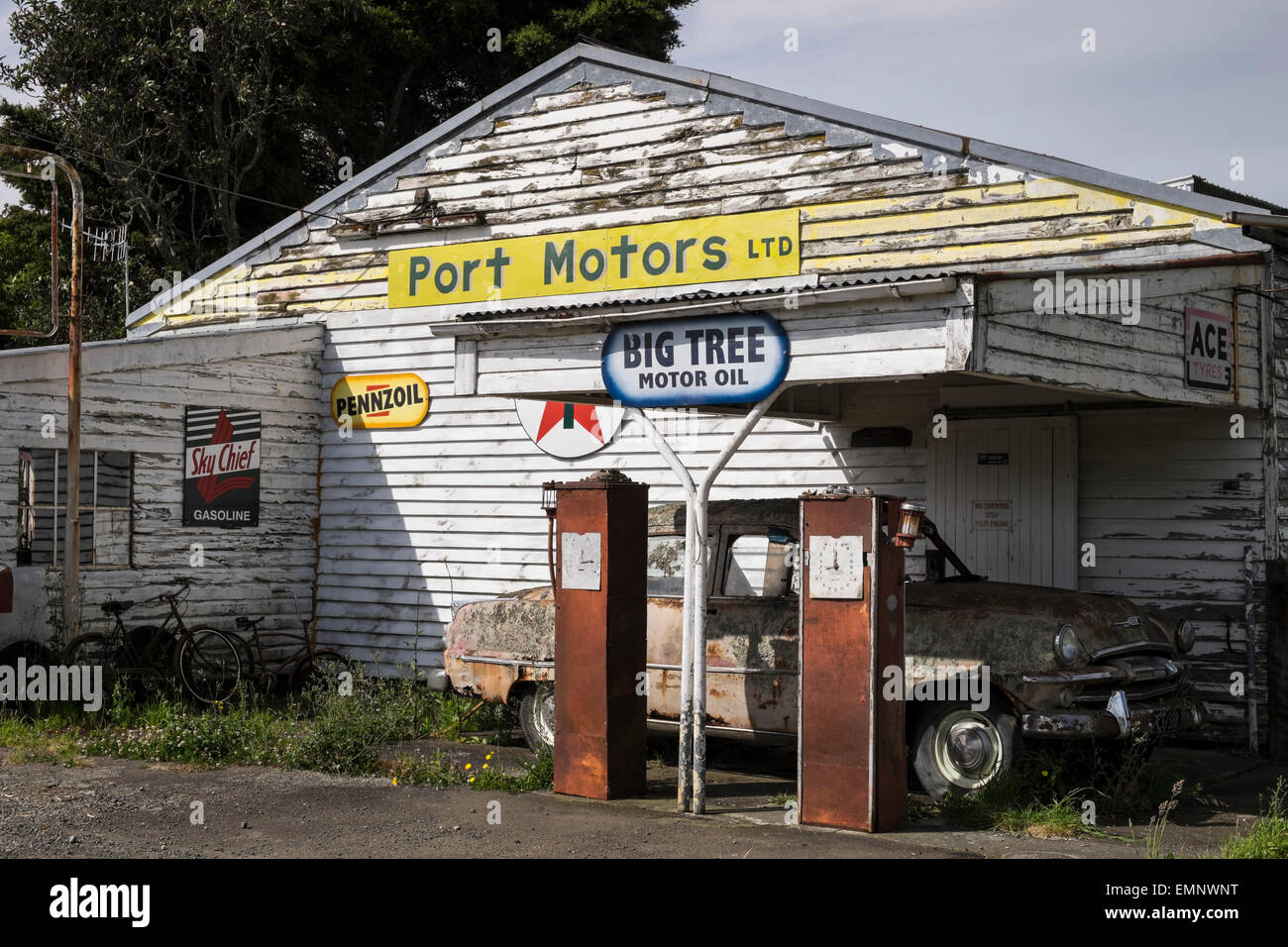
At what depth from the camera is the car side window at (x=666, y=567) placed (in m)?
9.22

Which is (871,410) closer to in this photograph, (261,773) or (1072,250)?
(1072,250)

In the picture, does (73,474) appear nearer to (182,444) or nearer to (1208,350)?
(182,444)

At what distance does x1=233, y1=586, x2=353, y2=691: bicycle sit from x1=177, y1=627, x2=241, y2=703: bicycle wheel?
17 cm

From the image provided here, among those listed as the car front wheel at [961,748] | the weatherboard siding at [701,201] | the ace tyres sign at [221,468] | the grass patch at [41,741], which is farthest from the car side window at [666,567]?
the ace tyres sign at [221,468]

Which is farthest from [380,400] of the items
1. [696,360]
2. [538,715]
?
[696,360]

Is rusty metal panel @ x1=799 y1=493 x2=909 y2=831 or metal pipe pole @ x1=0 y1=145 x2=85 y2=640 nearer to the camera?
rusty metal panel @ x1=799 y1=493 x2=909 y2=831

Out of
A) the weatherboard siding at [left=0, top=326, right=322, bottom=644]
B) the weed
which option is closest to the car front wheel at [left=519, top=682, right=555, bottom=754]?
the weed

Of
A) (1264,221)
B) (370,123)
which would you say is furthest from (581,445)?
(370,123)

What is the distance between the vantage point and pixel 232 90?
989 inches

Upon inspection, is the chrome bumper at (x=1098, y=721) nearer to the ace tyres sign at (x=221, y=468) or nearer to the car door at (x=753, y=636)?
the car door at (x=753, y=636)

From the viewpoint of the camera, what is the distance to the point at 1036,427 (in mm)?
10906

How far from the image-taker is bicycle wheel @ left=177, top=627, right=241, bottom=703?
1225 cm

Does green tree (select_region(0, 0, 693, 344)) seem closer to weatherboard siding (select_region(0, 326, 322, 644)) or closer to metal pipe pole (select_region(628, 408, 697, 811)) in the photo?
weatherboard siding (select_region(0, 326, 322, 644))

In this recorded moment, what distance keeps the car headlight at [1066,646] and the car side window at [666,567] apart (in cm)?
253
